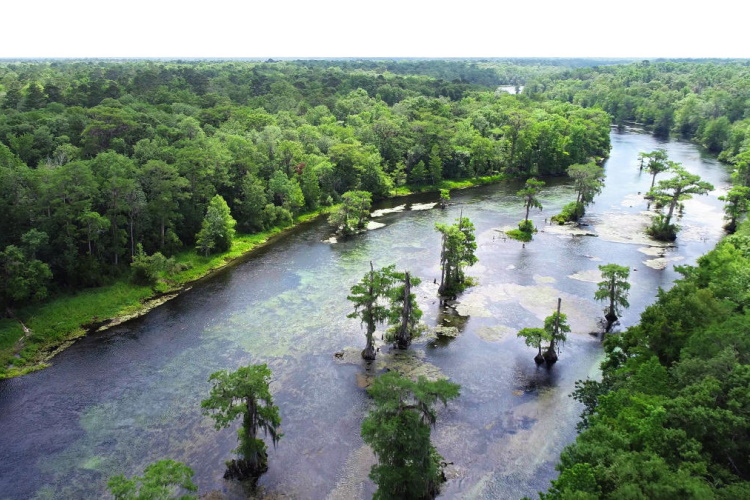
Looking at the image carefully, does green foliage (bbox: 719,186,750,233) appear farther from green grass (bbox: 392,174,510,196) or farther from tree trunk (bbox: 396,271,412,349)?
tree trunk (bbox: 396,271,412,349)

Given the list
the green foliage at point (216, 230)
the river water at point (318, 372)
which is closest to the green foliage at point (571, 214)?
the river water at point (318, 372)

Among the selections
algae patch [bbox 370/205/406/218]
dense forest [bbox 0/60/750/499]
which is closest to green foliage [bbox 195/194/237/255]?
dense forest [bbox 0/60/750/499]

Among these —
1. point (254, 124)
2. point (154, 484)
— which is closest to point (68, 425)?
point (154, 484)

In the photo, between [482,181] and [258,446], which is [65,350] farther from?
[482,181]

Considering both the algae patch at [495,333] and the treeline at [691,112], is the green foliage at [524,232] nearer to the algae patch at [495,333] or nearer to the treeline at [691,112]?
the algae patch at [495,333]

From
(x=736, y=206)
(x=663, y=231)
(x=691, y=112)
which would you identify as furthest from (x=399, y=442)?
(x=691, y=112)
